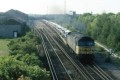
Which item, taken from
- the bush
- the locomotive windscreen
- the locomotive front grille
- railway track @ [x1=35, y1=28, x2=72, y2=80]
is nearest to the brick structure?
railway track @ [x1=35, y1=28, x2=72, y2=80]

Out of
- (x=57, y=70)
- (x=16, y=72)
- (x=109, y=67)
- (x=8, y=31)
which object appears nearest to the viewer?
(x=16, y=72)

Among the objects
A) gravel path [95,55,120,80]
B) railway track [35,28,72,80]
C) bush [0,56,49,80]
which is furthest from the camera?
gravel path [95,55,120,80]

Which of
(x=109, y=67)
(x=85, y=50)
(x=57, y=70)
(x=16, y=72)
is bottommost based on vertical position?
(x=109, y=67)

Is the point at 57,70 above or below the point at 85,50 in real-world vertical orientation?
below

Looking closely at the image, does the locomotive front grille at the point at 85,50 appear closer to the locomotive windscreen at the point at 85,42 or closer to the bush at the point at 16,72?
the locomotive windscreen at the point at 85,42

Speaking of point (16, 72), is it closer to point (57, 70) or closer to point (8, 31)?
point (57, 70)

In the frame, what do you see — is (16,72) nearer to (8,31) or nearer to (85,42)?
(85,42)

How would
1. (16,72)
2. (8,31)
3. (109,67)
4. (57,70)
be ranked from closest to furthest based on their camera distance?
1. (16,72)
2. (57,70)
3. (109,67)
4. (8,31)

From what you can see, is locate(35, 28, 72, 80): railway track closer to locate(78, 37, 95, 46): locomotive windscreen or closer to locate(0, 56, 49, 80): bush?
locate(78, 37, 95, 46): locomotive windscreen

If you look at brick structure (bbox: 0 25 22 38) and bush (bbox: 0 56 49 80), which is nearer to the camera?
bush (bbox: 0 56 49 80)

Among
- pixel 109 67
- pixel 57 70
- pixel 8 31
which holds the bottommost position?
pixel 8 31

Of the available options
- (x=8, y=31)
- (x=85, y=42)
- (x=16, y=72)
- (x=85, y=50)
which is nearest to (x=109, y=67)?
(x=85, y=50)

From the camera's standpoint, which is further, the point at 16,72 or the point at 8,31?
the point at 8,31

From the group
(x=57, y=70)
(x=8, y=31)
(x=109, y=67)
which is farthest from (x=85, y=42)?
(x=8, y=31)
